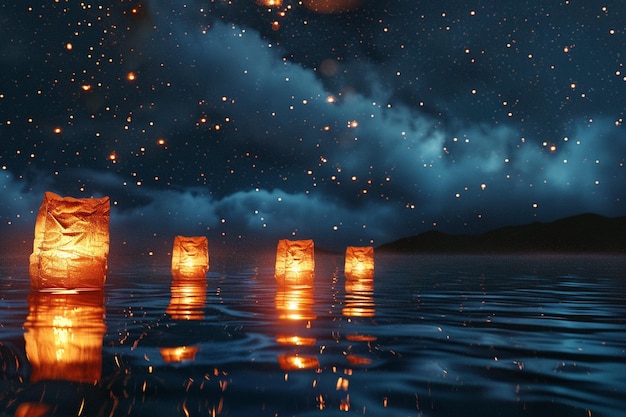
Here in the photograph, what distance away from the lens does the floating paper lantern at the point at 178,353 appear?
17.7ft

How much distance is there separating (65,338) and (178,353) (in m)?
1.52

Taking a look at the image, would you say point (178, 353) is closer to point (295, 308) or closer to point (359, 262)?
point (295, 308)

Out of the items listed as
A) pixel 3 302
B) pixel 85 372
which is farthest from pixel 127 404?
pixel 3 302

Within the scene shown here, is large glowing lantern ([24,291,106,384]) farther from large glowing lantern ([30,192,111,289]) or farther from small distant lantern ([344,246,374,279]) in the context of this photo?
small distant lantern ([344,246,374,279])

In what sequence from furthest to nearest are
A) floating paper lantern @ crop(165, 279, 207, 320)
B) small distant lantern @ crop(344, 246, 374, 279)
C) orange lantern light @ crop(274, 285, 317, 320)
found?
1. small distant lantern @ crop(344, 246, 374, 279)
2. orange lantern light @ crop(274, 285, 317, 320)
3. floating paper lantern @ crop(165, 279, 207, 320)

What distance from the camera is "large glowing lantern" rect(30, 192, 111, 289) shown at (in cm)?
1220

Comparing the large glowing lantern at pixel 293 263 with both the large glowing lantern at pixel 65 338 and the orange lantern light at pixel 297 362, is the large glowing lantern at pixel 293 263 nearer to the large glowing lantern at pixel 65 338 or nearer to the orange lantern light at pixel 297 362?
the large glowing lantern at pixel 65 338

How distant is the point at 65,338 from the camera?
250 inches

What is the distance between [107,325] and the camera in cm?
772

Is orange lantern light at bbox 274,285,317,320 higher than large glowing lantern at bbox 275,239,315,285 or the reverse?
the reverse

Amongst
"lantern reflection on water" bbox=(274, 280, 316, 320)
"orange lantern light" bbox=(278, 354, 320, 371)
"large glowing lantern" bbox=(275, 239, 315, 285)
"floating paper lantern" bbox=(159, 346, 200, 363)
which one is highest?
"large glowing lantern" bbox=(275, 239, 315, 285)

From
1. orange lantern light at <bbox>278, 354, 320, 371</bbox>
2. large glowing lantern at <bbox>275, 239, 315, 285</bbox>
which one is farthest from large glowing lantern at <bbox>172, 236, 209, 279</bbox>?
orange lantern light at <bbox>278, 354, 320, 371</bbox>

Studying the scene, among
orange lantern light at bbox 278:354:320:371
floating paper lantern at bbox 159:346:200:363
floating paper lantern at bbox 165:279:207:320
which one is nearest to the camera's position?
orange lantern light at bbox 278:354:320:371

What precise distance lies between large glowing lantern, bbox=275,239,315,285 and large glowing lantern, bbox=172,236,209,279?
2.85m
